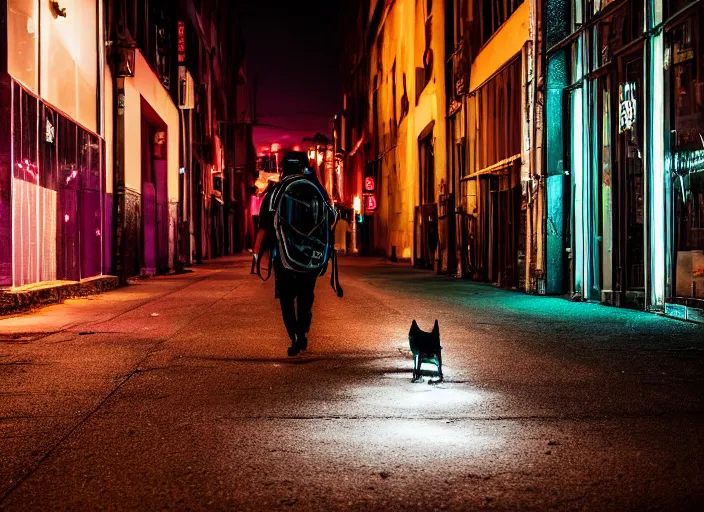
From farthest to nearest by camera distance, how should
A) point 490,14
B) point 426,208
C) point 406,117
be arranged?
1. point 406,117
2. point 426,208
3. point 490,14

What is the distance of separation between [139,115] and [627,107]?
15.5 metres

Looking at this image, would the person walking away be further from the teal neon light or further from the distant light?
the distant light

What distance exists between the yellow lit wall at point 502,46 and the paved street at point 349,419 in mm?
8777

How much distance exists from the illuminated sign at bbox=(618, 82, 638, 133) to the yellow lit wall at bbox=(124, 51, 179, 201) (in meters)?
13.3

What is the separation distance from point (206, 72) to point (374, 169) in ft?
38.8

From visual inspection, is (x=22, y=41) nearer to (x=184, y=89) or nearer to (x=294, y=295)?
(x=294, y=295)

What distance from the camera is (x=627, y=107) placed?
12930 mm

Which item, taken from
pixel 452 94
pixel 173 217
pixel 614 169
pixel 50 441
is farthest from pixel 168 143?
pixel 50 441

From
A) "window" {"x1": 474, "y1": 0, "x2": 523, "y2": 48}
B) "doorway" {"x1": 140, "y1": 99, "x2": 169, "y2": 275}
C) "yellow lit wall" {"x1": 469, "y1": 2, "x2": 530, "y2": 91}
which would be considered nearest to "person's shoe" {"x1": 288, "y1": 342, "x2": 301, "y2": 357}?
"yellow lit wall" {"x1": 469, "y1": 2, "x2": 530, "y2": 91}

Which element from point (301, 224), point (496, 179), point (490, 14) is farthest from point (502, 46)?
point (301, 224)

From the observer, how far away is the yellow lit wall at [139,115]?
73.8ft

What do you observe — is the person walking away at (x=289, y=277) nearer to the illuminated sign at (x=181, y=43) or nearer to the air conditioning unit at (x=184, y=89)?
the illuminated sign at (x=181, y=43)

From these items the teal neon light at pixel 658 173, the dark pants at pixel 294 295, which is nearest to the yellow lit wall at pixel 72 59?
the dark pants at pixel 294 295

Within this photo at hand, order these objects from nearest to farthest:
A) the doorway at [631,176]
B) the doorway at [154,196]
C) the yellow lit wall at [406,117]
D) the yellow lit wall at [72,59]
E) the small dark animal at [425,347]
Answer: the small dark animal at [425,347]
the doorway at [631,176]
the yellow lit wall at [72,59]
the doorway at [154,196]
the yellow lit wall at [406,117]
